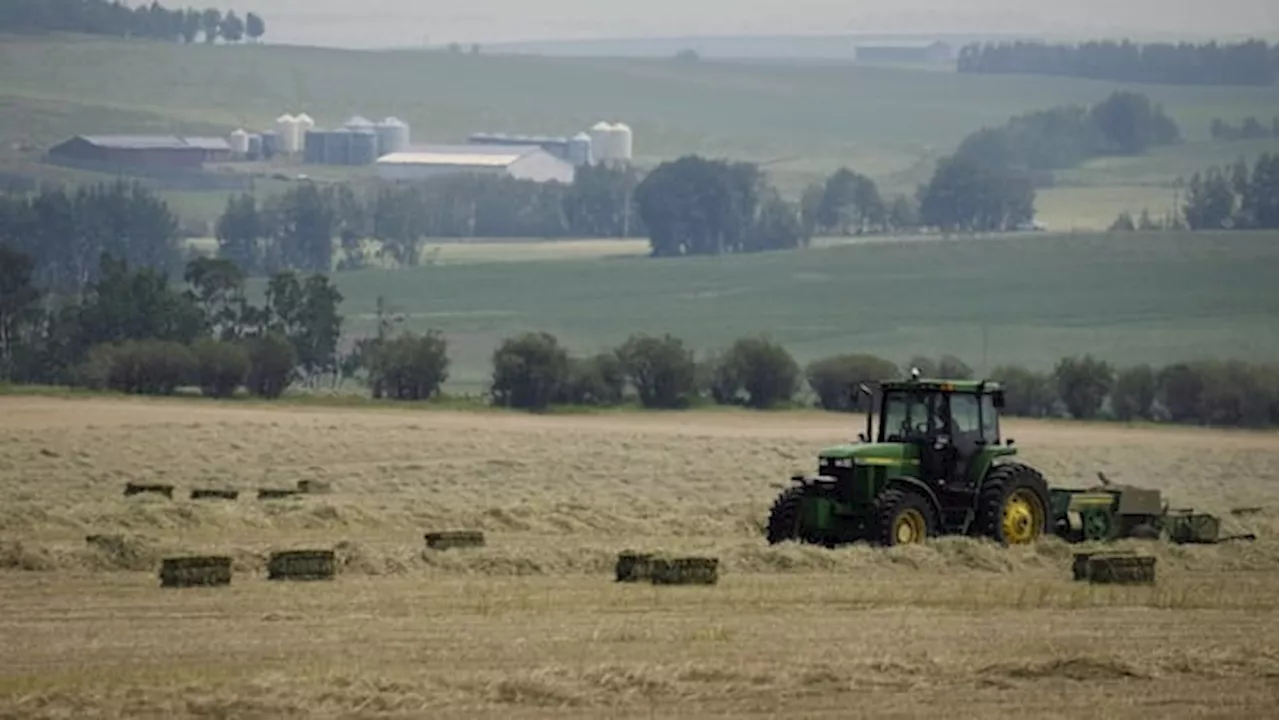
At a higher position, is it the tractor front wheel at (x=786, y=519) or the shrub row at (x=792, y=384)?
the shrub row at (x=792, y=384)

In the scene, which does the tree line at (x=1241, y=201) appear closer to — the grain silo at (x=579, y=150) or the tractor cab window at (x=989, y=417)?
the grain silo at (x=579, y=150)

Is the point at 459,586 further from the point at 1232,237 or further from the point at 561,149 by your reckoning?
the point at 561,149

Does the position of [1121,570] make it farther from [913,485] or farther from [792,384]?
[792,384]

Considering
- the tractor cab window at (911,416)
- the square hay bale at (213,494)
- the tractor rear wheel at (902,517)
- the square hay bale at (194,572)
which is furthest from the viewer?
the square hay bale at (213,494)

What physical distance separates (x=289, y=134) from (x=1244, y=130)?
58.2 m

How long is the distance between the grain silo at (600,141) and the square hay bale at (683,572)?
154m

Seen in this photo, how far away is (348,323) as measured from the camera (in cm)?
8831

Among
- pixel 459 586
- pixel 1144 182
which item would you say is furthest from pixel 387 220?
pixel 459 586

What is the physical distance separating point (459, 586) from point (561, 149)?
152 meters

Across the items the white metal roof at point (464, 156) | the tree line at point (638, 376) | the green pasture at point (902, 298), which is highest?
the white metal roof at point (464, 156)

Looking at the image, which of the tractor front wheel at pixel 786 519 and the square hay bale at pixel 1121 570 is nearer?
the square hay bale at pixel 1121 570

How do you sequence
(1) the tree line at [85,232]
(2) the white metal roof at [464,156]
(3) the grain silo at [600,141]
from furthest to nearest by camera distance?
(3) the grain silo at [600,141] → (2) the white metal roof at [464,156] → (1) the tree line at [85,232]

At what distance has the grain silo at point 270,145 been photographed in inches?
6490

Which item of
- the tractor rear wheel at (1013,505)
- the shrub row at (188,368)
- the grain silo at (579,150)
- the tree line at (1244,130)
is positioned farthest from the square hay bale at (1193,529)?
the grain silo at (579,150)
